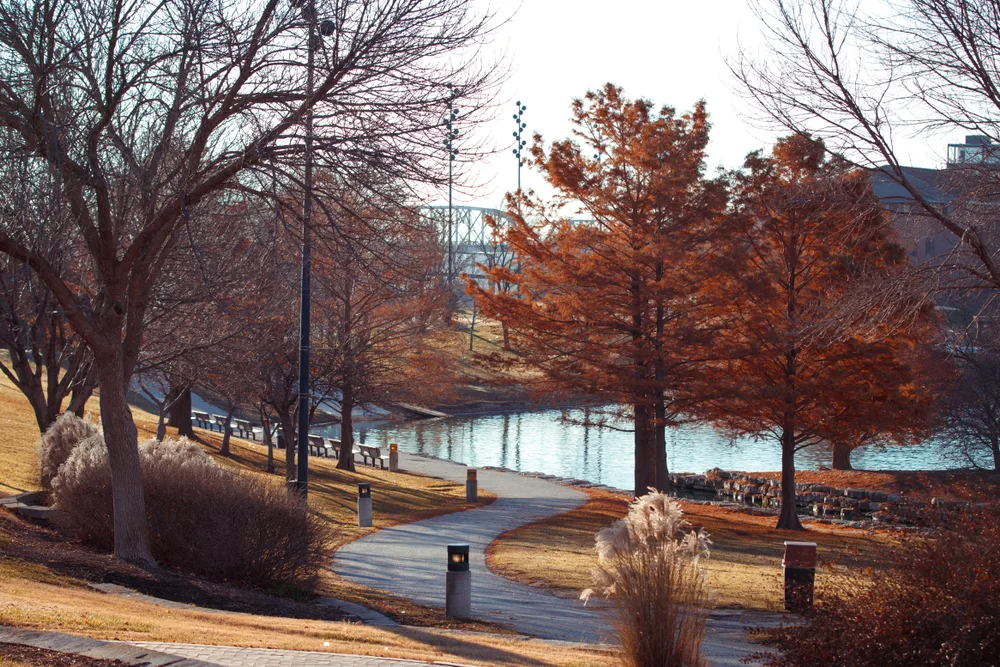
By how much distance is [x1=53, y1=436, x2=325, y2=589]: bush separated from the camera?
11148 mm

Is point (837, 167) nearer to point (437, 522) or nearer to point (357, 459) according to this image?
point (437, 522)

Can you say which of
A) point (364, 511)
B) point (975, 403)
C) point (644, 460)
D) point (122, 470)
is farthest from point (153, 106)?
point (975, 403)

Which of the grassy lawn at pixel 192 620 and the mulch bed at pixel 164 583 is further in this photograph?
the mulch bed at pixel 164 583

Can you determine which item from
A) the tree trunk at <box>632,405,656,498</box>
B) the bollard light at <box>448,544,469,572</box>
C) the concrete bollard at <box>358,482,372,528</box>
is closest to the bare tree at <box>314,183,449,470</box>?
the concrete bollard at <box>358,482,372,528</box>

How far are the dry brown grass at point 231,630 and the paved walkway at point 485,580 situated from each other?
90cm

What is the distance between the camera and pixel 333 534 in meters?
12.5

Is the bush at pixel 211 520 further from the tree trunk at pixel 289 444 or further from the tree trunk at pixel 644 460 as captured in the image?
the tree trunk at pixel 644 460

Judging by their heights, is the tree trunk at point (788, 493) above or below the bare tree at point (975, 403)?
below

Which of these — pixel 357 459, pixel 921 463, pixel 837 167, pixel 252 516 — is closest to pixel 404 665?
pixel 252 516

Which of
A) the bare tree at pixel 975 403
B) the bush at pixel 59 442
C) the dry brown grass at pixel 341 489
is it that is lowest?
the dry brown grass at pixel 341 489

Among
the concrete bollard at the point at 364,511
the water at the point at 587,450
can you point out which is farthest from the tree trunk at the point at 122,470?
the water at the point at 587,450

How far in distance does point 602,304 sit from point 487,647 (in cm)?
1337

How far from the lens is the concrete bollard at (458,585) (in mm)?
10586

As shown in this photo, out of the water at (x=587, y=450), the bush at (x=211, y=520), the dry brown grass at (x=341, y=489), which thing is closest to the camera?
the bush at (x=211, y=520)
